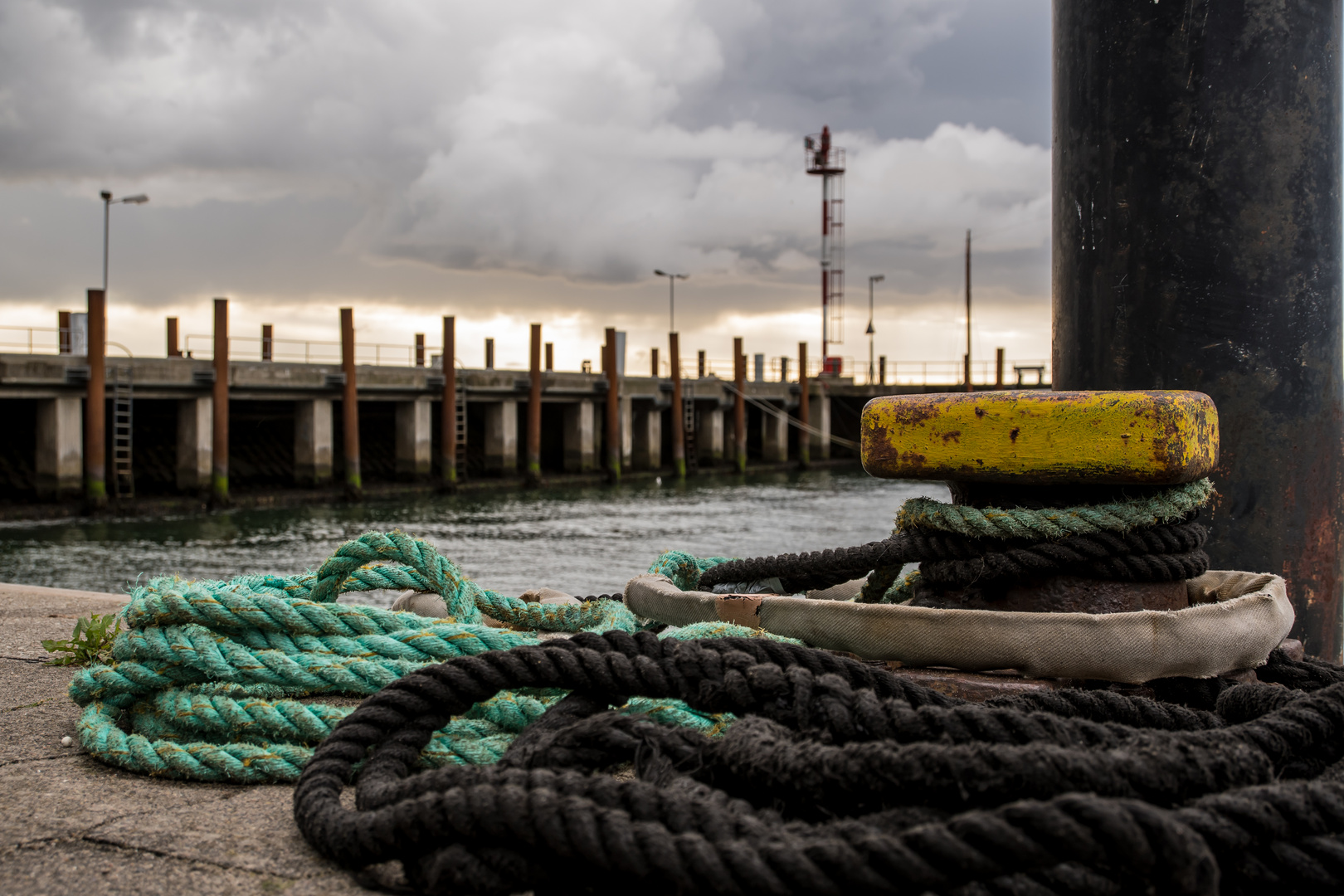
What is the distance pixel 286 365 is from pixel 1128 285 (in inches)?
844

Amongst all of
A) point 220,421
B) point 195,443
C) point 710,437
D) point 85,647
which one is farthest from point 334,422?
point 85,647

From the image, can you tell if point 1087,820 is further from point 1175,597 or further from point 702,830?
point 1175,597

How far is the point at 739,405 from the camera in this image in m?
32.1

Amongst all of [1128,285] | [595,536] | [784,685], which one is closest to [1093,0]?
[1128,285]

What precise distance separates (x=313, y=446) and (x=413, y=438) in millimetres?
2817

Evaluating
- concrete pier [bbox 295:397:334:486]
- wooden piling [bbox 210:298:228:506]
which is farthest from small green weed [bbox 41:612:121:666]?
concrete pier [bbox 295:397:334:486]

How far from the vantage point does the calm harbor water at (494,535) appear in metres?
12.6

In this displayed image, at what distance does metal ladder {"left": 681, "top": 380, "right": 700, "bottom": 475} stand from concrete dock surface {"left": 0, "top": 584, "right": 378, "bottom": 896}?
96.2 feet

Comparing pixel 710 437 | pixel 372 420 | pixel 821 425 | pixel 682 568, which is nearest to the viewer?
pixel 682 568

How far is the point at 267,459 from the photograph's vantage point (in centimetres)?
2589

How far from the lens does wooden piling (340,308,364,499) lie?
21594 millimetres

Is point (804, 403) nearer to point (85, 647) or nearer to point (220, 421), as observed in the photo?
point (220, 421)

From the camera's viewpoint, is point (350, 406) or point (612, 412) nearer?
point (350, 406)

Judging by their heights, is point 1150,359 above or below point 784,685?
above
